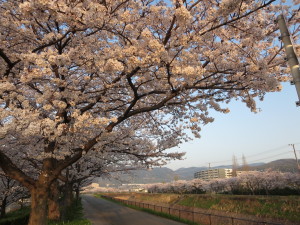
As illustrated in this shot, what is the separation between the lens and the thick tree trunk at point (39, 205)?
8930 mm

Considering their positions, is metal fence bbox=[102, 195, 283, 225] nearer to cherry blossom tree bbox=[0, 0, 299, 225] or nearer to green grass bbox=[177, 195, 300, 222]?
Answer: green grass bbox=[177, 195, 300, 222]

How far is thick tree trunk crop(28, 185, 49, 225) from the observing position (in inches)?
352

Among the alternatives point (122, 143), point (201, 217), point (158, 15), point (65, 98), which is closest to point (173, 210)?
point (201, 217)

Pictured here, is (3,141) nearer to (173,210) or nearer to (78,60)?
(78,60)

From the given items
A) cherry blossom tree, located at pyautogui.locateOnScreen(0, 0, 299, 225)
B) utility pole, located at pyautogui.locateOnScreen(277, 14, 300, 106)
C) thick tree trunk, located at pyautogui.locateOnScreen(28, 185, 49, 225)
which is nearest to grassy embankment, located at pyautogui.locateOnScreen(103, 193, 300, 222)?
cherry blossom tree, located at pyautogui.locateOnScreen(0, 0, 299, 225)

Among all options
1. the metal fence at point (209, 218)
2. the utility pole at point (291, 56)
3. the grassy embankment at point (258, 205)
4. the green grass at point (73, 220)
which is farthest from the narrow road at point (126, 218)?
the utility pole at point (291, 56)

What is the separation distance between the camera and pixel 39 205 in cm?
904

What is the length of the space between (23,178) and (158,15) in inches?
293

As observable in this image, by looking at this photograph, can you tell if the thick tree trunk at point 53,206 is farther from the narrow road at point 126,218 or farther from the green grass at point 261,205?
the green grass at point 261,205

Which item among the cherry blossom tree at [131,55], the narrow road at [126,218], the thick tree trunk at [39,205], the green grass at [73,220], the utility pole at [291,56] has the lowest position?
the narrow road at [126,218]

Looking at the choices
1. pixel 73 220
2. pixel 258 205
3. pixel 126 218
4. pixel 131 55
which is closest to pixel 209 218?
pixel 258 205

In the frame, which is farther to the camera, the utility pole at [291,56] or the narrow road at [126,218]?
the narrow road at [126,218]

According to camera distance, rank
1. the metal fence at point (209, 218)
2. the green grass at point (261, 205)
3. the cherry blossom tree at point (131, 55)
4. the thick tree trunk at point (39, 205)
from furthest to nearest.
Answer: the green grass at point (261, 205) < the metal fence at point (209, 218) < the thick tree trunk at point (39, 205) < the cherry blossom tree at point (131, 55)

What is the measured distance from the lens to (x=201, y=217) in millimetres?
17812
